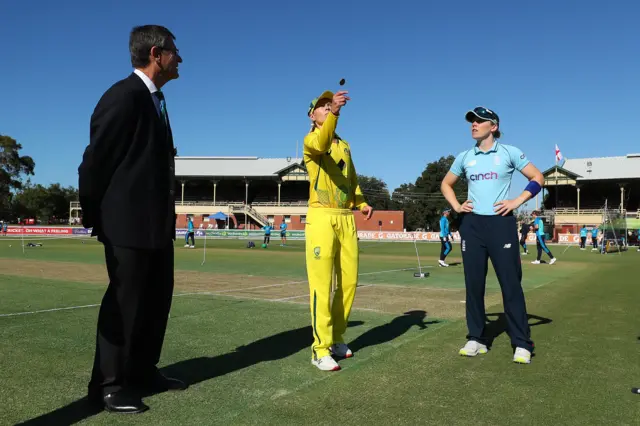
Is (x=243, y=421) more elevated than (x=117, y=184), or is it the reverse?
(x=117, y=184)

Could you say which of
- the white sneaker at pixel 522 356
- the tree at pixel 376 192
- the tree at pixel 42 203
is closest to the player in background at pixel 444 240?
the white sneaker at pixel 522 356

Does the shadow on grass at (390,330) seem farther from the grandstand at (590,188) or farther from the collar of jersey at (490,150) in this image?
the grandstand at (590,188)

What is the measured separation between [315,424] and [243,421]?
38cm

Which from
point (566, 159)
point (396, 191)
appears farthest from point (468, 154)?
point (396, 191)

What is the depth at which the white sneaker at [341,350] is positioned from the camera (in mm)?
4363

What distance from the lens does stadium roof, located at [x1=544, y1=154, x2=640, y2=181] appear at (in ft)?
210

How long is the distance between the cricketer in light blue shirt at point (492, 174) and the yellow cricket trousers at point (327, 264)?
1181 millimetres

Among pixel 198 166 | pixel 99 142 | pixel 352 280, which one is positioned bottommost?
pixel 352 280

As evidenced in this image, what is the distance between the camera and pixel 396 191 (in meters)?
97.6

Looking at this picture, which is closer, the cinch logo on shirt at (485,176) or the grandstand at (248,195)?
the cinch logo on shirt at (485,176)

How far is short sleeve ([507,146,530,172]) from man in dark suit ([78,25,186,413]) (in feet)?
9.67

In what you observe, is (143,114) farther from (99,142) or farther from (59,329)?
(59,329)

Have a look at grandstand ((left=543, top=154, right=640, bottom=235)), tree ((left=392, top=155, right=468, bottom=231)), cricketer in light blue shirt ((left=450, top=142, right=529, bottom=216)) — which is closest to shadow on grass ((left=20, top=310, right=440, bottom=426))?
cricketer in light blue shirt ((left=450, top=142, right=529, bottom=216))

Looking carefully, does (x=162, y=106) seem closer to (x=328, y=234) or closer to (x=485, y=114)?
(x=328, y=234)
